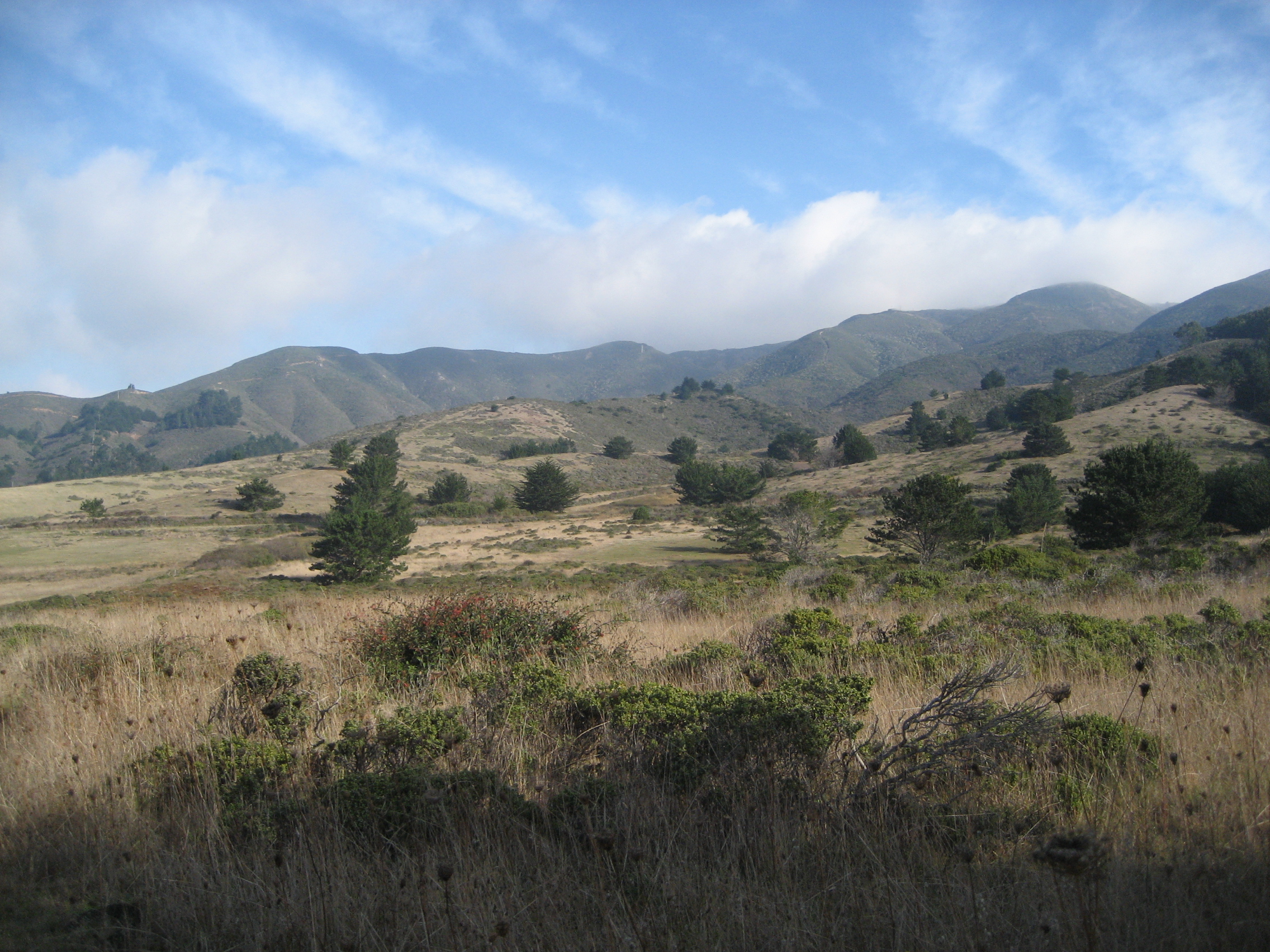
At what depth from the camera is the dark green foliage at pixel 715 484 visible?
50719mm

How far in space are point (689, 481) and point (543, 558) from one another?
75.3 ft

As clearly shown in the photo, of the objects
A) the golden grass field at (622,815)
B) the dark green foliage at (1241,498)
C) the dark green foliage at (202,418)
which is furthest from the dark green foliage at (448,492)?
the dark green foliage at (202,418)

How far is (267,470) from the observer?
73.2 metres

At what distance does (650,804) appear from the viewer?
299cm

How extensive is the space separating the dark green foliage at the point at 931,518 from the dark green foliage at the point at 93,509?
55.7 m

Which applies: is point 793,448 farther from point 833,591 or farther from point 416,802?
point 416,802

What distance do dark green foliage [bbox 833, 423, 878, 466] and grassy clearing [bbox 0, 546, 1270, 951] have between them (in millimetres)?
63650

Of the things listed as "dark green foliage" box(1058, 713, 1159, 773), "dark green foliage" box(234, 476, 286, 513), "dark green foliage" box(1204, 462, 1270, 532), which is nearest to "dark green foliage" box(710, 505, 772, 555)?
"dark green foliage" box(1204, 462, 1270, 532)

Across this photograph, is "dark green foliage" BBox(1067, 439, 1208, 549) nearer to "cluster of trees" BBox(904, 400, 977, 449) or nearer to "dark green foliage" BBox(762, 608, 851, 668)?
"dark green foliage" BBox(762, 608, 851, 668)

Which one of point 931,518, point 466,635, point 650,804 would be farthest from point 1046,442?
point 650,804

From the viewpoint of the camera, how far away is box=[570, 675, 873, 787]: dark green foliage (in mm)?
3361

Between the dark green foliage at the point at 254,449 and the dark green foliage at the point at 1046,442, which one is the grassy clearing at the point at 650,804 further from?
the dark green foliage at the point at 254,449

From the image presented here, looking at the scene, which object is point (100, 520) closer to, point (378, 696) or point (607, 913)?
point (378, 696)

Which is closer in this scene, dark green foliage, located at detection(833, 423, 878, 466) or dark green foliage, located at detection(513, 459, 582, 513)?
dark green foliage, located at detection(513, 459, 582, 513)
